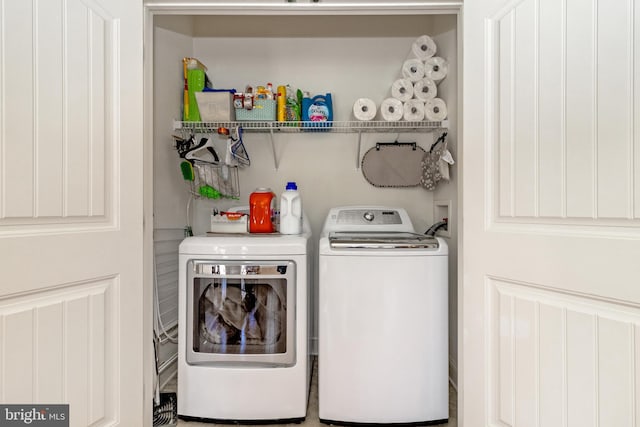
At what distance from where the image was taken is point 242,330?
1.77m

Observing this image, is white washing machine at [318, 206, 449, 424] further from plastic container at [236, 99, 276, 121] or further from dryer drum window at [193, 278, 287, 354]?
plastic container at [236, 99, 276, 121]

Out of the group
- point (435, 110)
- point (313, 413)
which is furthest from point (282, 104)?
point (313, 413)

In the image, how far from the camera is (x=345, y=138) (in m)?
2.51

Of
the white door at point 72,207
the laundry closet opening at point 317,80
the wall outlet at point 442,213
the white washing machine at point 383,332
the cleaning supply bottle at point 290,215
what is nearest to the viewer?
the white door at point 72,207

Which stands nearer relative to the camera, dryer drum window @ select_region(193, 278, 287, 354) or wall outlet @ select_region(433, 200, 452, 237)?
dryer drum window @ select_region(193, 278, 287, 354)

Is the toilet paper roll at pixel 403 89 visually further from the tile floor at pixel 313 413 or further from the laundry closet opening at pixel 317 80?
the tile floor at pixel 313 413

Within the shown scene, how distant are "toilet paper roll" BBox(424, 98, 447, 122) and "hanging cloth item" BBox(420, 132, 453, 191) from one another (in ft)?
0.35

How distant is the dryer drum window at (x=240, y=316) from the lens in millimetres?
1759

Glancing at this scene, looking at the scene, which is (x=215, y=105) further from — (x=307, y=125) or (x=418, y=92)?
(x=418, y=92)

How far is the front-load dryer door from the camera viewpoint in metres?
1.74
